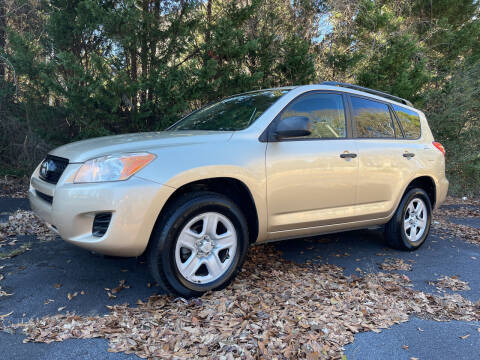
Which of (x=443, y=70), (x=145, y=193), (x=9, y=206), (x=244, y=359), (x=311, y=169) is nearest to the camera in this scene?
(x=244, y=359)

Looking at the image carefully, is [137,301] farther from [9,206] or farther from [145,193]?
[9,206]

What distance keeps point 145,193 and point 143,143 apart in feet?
1.42

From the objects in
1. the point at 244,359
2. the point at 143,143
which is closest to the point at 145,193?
the point at 143,143

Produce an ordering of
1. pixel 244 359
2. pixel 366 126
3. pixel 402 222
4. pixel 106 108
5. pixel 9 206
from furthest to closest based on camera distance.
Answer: pixel 106 108, pixel 9 206, pixel 402 222, pixel 366 126, pixel 244 359

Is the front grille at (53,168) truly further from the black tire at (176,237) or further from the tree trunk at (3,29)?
the tree trunk at (3,29)

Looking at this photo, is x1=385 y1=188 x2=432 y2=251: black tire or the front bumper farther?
x1=385 y1=188 x2=432 y2=251: black tire

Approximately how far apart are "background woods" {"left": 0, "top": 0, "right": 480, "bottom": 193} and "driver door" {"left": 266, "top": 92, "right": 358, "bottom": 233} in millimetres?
2947

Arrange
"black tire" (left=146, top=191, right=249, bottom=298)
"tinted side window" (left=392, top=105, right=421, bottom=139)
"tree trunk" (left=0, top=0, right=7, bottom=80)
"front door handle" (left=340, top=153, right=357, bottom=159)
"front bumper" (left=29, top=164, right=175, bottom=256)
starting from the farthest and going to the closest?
"tree trunk" (left=0, top=0, right=7, bottom=80) → "tinted side window" (left=392, top=105, right=421, bottom=139) → "front door handle" (left=340, top=153, right=357, bottom=159) → "black tire" (left=146, top=191, right=249, bottom=298) → "front bumper" (left=29, top=164, right=175, bottom=256)

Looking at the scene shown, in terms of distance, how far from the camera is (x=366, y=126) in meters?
3.96

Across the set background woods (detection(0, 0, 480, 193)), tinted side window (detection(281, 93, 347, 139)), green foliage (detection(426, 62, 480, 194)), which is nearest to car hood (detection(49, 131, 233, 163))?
tinted side window (detection(281, 93, 347, 139))

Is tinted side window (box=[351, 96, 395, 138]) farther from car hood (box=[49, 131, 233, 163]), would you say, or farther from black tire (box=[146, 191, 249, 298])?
black tire (box=[146, 191, 249, 298])

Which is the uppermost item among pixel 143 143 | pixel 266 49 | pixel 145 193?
pixel 266 49

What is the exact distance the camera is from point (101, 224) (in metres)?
2.55

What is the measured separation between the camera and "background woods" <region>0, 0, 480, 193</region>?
580 cm
